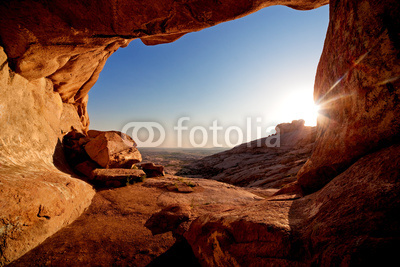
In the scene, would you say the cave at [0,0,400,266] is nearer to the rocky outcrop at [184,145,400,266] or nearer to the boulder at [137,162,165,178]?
the rocky outcrop at [184,145,400,266]

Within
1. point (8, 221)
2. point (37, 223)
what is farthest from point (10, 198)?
point (37, 223)

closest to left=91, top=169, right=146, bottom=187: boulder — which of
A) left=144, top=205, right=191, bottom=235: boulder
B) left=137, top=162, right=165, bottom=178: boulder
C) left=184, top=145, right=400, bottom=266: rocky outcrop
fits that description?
left=137, top=162, right=165, bottom=178: boulder

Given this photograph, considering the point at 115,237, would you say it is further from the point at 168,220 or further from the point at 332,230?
the point at 332,230

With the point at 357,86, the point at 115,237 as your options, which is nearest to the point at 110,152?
the point at 115,237

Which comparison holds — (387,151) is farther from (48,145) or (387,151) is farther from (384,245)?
(48,145)

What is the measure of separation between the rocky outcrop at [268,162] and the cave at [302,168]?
1409cm

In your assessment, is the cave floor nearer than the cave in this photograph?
No

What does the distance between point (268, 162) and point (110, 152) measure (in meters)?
23.6

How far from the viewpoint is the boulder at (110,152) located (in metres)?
9.57

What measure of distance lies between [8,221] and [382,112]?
24.4ft

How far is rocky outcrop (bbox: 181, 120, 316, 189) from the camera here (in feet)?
62.0

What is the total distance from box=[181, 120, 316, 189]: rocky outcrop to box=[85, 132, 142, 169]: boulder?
13502 mm

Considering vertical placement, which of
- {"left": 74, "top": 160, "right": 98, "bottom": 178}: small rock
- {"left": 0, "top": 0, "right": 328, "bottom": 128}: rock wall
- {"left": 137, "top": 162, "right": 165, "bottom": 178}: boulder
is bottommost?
{"left": 137, "top": 162, "right": 165, "bottom": 178}: boulder

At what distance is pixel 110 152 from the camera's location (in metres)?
9.88
